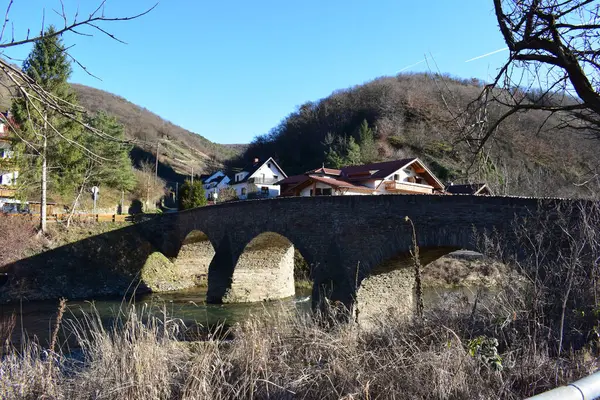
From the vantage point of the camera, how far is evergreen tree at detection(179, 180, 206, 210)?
34428 mm

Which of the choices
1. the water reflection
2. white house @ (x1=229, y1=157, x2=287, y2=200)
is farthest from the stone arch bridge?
white house @ (x1=229, y1=157, x2=287, y2=200)

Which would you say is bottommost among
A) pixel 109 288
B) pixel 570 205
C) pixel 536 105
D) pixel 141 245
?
pixel 109 288

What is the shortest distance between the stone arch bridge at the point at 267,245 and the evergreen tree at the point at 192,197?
5.50 metres

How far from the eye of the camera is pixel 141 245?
27.0m

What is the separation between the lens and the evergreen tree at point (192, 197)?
34.4m

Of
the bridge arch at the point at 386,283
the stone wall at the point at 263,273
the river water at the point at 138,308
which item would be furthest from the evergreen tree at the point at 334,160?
the bridge arch at the point at 386,283

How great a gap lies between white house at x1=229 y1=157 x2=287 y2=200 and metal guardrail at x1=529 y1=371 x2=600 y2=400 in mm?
40178

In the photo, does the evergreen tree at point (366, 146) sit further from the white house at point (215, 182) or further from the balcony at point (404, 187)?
the white house at point (215, 182)

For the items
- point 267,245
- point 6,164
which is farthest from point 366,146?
point 6,164

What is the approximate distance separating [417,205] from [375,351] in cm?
773

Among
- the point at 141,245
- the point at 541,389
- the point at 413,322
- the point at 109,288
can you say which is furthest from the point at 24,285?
the point at 541,389

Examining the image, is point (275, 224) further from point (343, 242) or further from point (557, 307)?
point (557, 307)

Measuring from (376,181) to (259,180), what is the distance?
50.7ft

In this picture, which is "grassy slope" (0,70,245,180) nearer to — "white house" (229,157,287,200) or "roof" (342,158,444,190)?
"white house" (229,157,287,200)
